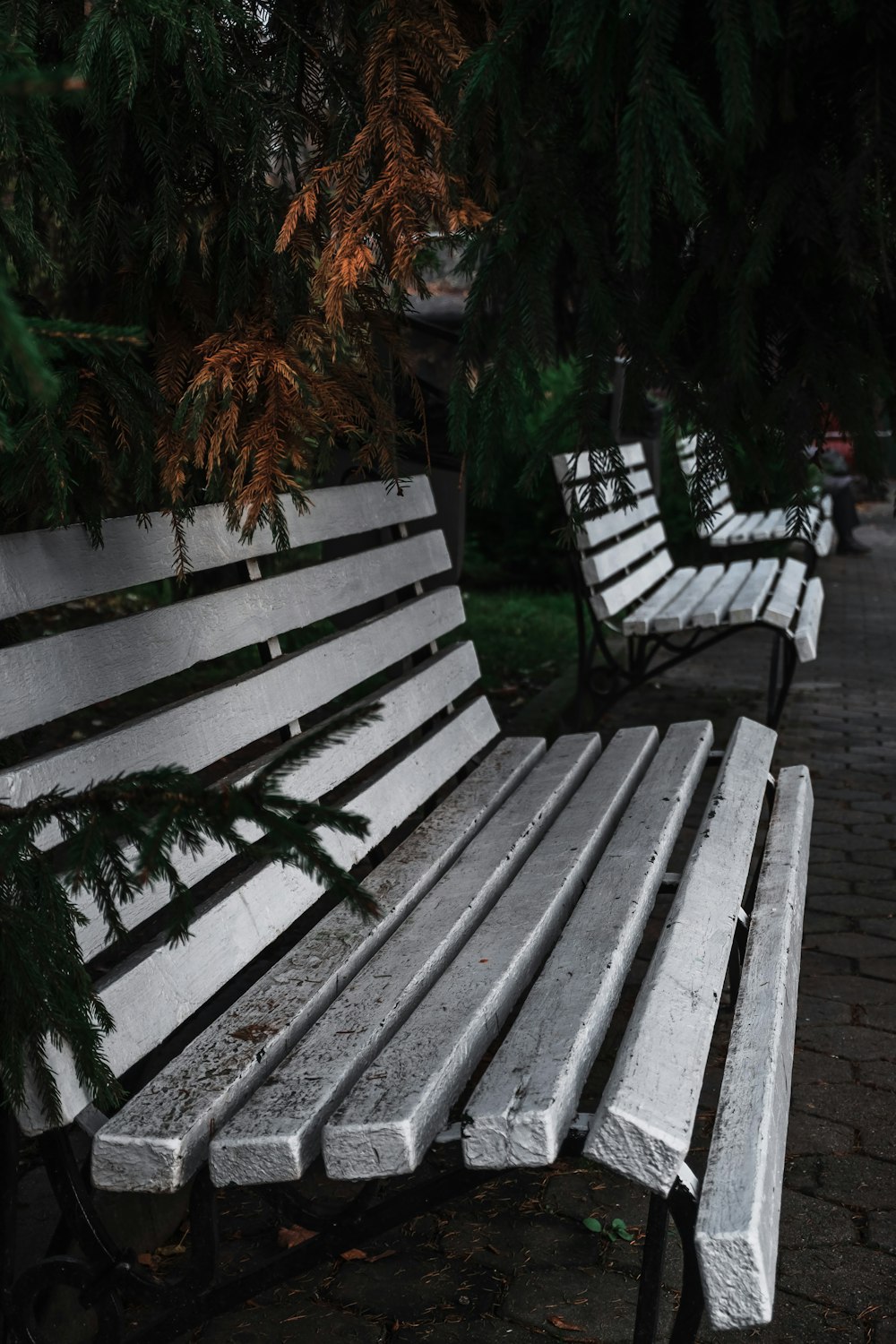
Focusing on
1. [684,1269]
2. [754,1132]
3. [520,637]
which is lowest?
[520,637]

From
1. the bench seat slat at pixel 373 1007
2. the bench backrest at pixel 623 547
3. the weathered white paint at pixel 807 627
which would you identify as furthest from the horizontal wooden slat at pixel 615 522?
the bench seat slat at pixel 373 1007

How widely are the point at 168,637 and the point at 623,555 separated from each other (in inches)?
129

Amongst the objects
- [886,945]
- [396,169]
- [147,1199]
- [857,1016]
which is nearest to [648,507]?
[886,945]

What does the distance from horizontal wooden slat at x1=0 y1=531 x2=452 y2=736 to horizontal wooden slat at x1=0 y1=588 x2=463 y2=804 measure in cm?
6

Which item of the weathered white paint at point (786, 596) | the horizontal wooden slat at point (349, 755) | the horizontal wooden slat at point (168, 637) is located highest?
the horizontal wooden slat at point (168, 637)

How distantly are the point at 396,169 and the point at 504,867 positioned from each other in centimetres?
128

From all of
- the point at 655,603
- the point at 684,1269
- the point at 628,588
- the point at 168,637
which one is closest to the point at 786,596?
the point at 655,603

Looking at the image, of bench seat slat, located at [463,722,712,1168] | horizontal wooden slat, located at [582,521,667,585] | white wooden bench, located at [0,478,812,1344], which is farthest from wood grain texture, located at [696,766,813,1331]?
horizontal wooden slat, located at [582,521,667,585]

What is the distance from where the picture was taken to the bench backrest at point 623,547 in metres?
4.69

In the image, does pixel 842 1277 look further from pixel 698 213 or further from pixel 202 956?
pixel 698 213

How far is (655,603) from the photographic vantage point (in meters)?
5.36

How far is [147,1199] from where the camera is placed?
234cm

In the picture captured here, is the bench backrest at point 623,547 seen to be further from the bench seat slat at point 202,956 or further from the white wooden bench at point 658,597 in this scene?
the bench seat slat at point 202,956

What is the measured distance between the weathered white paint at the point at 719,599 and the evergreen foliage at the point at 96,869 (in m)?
3.47
